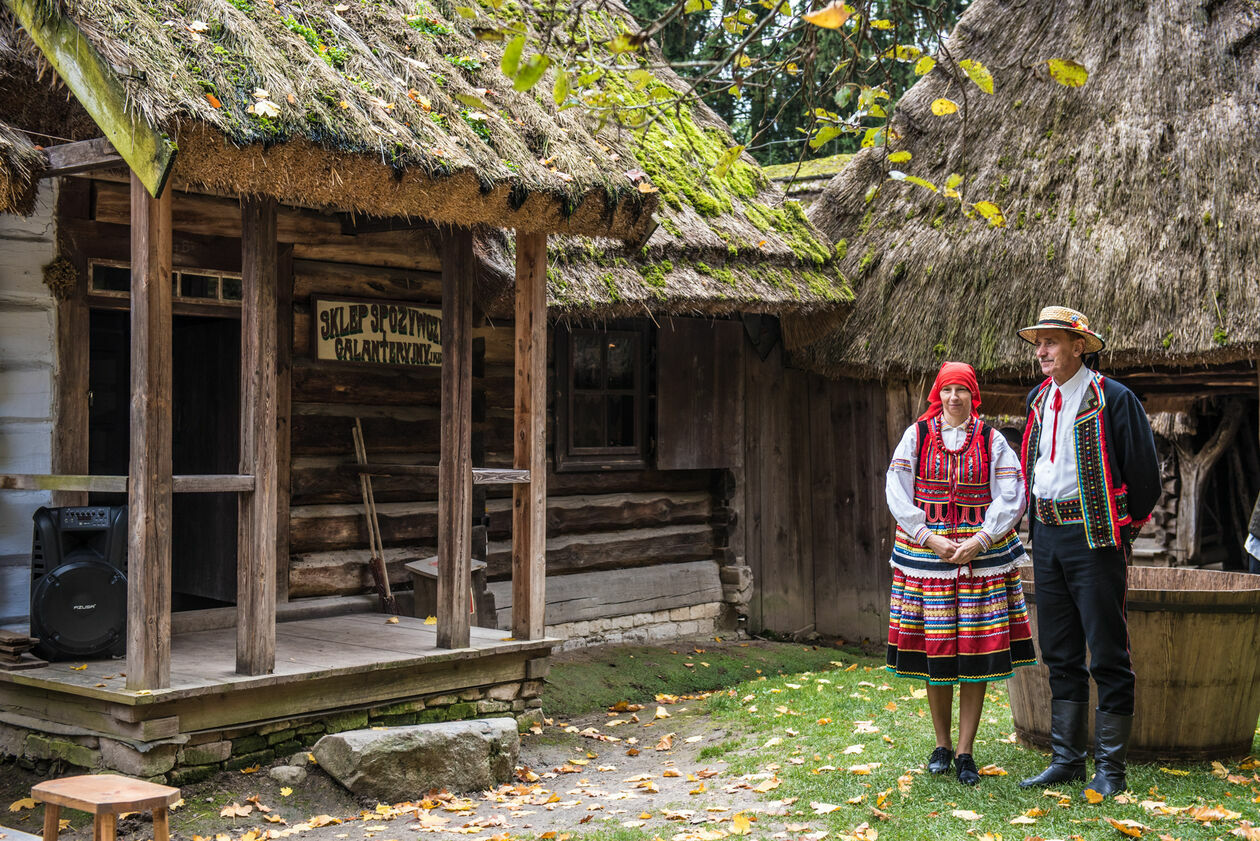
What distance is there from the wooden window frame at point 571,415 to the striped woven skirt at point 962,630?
13.7 feet

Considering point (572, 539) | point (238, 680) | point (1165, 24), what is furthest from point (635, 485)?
point (1165, 24)

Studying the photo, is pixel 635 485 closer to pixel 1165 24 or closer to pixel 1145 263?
pixel 1145 263

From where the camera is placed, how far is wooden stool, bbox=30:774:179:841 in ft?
12.3

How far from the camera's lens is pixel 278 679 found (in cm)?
555

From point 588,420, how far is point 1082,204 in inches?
161

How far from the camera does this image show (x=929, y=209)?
10.2 m

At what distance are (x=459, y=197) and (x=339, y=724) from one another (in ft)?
8.77

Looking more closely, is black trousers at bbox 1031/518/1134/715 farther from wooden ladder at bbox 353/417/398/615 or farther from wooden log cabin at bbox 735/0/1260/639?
wooden ladder at bbox 353/417/398/615

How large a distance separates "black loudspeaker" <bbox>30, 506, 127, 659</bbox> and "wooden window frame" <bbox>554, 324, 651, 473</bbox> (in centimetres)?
371

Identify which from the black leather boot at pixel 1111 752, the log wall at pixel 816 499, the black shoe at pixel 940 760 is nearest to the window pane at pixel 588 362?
the log wall at pixel 816 499

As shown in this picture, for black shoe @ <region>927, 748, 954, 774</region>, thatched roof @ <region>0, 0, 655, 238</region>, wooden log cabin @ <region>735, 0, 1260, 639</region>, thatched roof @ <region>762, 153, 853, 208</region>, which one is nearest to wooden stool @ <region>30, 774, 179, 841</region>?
thatched roof @ <region>0, 0, 655, 238</region>

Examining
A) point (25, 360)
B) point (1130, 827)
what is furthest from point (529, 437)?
point (1130, 827)

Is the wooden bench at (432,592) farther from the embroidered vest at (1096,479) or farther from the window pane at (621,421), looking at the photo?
the embroidered vest at (1096,479)

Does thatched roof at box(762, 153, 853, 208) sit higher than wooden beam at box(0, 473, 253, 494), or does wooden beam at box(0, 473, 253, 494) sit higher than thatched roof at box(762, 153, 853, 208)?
thatched roof at box(762, 153, 853, 208)
